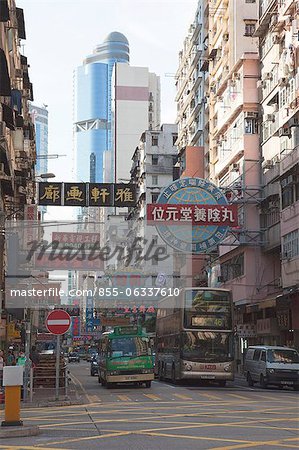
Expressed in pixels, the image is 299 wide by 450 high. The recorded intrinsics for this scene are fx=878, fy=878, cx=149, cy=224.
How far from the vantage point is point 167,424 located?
16.9 metres

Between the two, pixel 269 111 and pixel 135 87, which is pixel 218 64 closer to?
pixel 269 111

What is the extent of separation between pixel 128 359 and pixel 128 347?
0.63m

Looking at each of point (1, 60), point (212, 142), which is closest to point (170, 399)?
point (1, 60)

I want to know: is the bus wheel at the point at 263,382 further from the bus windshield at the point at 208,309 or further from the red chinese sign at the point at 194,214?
the red chinese sign at the point at 194,214

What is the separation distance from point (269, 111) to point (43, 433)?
4115 centimetres

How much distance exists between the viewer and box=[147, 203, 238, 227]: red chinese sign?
42531 mm

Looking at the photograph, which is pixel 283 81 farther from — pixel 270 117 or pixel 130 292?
pixel 130 292

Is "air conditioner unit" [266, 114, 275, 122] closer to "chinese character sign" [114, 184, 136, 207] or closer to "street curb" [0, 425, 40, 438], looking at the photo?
"chinese character sign" [114, 184, 136, 207]

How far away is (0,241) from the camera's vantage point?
42875mm

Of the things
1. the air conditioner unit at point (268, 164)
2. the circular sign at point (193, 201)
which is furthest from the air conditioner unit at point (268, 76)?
the circular sign at point (193, 201)

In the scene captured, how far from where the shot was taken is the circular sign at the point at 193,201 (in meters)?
42.8

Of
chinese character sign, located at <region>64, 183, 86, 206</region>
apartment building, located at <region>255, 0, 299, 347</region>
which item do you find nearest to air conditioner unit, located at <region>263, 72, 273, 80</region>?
apartment building, located at <region>255, 0, 299, 347</region>

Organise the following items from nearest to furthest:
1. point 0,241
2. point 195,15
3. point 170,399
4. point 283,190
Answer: point 170,399 → point 0,241 → point 283,190 → point 195,15

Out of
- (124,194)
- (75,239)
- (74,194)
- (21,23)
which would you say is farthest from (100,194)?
(21,23)
